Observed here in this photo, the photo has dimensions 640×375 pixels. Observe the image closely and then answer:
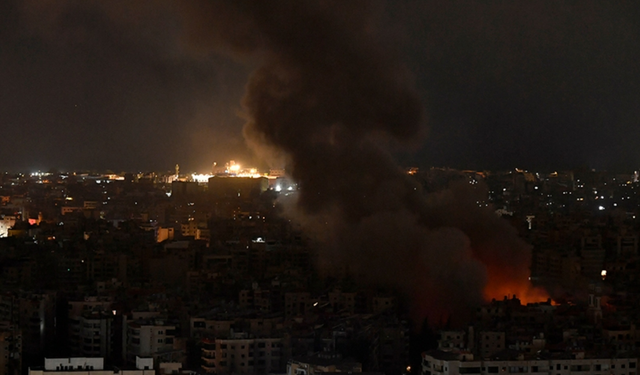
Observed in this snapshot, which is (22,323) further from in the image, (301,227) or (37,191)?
(37,191)

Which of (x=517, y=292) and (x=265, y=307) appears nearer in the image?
(x=265, y=307)

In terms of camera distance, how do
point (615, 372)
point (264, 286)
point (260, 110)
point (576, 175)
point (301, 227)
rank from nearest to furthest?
1. point (615, 372)
2. point (264, 286)
3. point (260, 110)
4. point (301, 227)
5. point (576, 175)

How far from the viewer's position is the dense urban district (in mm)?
15711

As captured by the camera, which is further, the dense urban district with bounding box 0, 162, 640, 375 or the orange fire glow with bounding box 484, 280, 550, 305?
the orange fire glow with bounding box 484, 280, 550, 305

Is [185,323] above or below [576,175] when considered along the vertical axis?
below

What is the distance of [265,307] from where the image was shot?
20516mm

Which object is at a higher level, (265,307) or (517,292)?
(517,292)

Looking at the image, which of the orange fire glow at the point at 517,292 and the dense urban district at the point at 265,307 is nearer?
the dense urban district at the point at 265,307

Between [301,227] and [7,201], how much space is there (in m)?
18.5

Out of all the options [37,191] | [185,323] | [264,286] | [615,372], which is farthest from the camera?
[37,191]

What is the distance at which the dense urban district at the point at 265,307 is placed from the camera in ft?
51.5

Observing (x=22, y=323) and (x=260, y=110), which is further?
(x=260, y=110)

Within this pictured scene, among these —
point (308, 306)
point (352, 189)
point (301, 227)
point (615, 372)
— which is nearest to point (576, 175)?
point (301, 227)

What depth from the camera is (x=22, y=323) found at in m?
18.4
